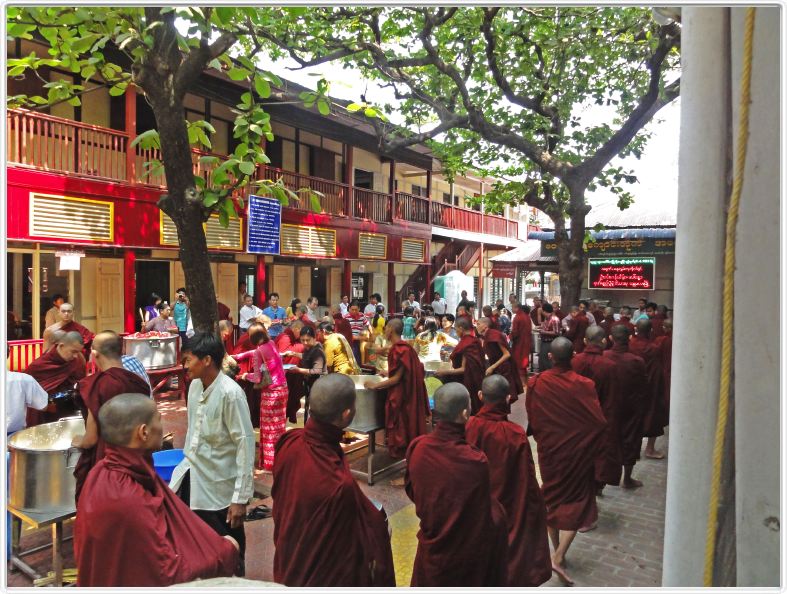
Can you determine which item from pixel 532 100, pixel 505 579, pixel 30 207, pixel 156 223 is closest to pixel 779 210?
pixel 505 579

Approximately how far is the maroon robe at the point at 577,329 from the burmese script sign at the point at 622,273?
4.49m

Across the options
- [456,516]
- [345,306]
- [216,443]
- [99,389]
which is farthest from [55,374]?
[345,306]

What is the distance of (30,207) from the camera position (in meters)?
9.93

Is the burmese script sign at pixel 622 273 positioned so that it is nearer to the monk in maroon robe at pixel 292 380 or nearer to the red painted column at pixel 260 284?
the red painted column at pixel 260 284

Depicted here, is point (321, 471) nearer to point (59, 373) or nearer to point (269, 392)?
point (269, 392)

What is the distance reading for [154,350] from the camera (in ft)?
30.6

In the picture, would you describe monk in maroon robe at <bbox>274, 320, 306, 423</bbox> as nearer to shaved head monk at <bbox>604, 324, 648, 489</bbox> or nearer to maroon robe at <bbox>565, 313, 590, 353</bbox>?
shaved head monk at <bbox>604, 324, 648, 489</bbox>

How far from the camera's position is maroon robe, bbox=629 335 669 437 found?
7.14 meters

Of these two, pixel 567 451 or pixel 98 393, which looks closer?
pixel 98 393

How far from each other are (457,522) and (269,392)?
383 cm

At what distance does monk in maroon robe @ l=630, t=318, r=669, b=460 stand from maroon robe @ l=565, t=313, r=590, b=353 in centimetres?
304

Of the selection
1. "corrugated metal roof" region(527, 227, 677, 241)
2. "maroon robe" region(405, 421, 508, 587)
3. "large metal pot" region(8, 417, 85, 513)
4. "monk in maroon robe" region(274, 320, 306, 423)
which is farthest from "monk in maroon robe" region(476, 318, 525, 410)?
"corrugated metal roof" region(527, 227, 677, 241)

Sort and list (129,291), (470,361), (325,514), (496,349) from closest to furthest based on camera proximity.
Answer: (325,514) < (470,361) < (496,349) < (129,291)

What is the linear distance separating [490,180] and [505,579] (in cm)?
2723
